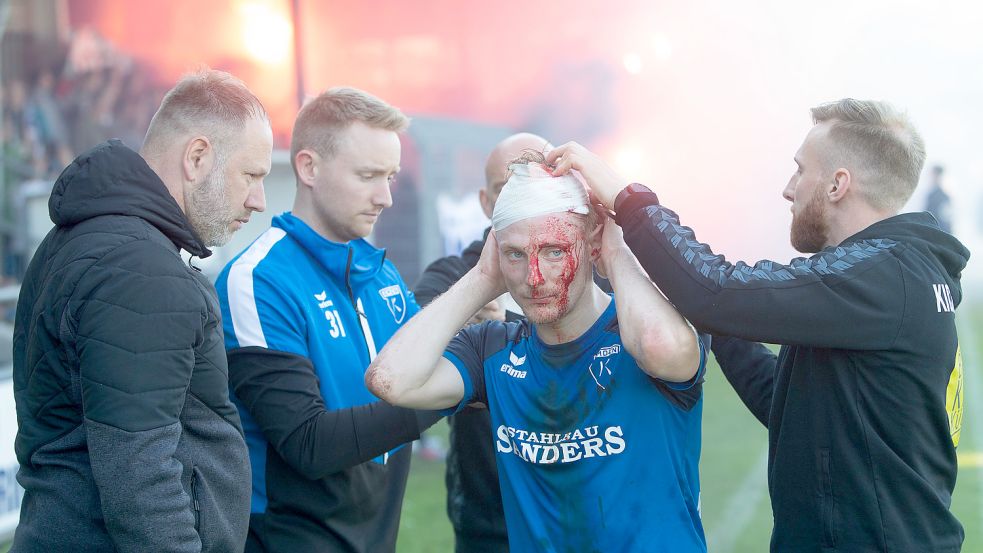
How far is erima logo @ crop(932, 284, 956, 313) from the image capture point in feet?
6.91

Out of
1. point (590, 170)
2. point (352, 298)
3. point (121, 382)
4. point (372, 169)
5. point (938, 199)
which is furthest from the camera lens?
point (938, 199)

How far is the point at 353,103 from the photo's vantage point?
9.80 ft

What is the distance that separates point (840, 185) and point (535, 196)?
0.79m

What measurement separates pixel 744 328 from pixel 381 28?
10.2 meters

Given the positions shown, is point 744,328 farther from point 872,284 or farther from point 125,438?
point 125,438

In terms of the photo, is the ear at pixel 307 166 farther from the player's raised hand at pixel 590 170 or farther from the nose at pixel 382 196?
the player's raised hand at pixel 590 170

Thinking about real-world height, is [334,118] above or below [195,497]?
above

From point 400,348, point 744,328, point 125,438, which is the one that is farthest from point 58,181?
point 744,328

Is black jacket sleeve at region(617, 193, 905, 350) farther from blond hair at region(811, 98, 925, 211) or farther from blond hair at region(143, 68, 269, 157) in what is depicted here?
blond hair at region(143, 68, 269, 157)

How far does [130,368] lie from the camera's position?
192 cm

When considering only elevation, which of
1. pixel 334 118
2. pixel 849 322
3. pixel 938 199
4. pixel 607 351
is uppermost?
pixel 334 118

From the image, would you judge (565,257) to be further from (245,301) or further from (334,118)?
(334,118)

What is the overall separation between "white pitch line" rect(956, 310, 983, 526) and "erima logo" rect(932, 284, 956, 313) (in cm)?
299

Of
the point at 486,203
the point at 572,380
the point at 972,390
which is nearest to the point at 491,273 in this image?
the point at 572,380
